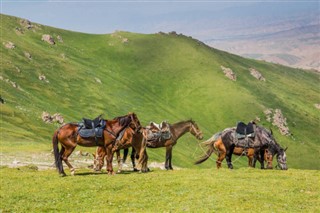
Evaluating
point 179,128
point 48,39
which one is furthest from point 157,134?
point 48,39

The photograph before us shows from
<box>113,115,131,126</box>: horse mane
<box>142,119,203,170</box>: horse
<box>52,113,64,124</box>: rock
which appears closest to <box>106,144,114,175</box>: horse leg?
<box>113,115,131,126</box>: horse mane

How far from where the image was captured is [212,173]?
109 feet

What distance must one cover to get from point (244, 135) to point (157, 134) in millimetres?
8064

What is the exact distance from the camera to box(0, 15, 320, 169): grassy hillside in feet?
383

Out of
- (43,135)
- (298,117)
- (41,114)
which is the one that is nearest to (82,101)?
(41,114)

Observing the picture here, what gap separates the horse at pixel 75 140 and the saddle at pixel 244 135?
36.3ft

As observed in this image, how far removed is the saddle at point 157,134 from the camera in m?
37.0

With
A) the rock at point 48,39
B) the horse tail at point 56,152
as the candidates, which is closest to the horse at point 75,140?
the horse tail at point 56,152

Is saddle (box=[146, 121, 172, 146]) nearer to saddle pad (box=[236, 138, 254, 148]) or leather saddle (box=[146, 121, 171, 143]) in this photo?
leather saddle (box=[146, 121, 171, 143])

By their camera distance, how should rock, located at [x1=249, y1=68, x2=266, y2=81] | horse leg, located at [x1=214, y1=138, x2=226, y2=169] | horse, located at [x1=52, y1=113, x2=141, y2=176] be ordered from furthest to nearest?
rock, located at [x1=249, y1=68, x2=266, y2=81], horse leg, located at [x1=214, y1=138, x2=226, y2=169], horse, located at [x1=52, y1=113, x2=141, y2=176]

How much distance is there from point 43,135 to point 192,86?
3801 inches

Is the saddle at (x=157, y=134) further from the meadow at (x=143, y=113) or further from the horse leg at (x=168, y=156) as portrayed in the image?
the meadow at (x=143, y=113)

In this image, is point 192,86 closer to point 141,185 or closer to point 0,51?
point 0,51

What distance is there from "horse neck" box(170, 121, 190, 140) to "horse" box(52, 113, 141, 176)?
674 centimetres
